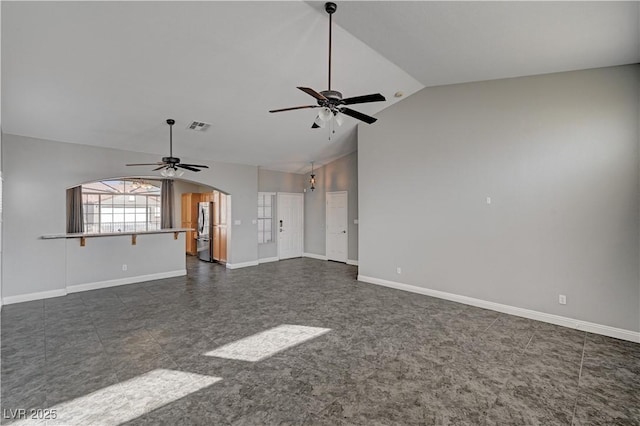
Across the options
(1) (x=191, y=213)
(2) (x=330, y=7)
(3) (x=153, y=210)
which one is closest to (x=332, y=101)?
(2) (x=330, y=7)

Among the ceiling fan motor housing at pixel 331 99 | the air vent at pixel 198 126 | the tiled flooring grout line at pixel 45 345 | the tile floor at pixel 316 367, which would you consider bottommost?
the tile floor at pixel 316 367

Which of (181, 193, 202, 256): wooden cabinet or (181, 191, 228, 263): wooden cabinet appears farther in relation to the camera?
(181, 193, 202, 256): wooden cabinet

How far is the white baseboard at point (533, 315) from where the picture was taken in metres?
3.63

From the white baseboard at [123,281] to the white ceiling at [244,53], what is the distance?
2.69 meters

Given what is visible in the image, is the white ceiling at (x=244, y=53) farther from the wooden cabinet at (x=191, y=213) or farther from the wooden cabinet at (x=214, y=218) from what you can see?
the wooden cabinet at (x=191, y=213)

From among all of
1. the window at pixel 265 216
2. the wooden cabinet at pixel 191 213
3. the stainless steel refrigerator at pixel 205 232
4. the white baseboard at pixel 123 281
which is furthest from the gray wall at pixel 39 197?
the wooden cabinet at pixel 191 213

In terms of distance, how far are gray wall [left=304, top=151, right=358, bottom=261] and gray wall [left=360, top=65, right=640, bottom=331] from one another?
2123mm

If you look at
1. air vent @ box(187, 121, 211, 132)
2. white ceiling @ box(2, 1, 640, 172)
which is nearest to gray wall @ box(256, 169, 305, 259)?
air vent @ box(187, 121, 211, 132)

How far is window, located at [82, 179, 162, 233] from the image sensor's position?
27.9 ft

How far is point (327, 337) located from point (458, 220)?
2.96m

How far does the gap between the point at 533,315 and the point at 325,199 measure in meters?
5.86

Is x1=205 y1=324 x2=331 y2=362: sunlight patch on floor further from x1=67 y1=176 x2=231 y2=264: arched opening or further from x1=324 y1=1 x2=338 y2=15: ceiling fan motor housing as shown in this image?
x1=67 y1=176 x2=231 y2=264: arched opening

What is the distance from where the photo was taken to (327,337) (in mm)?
3602

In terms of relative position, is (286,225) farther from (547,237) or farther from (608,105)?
(608,105)
